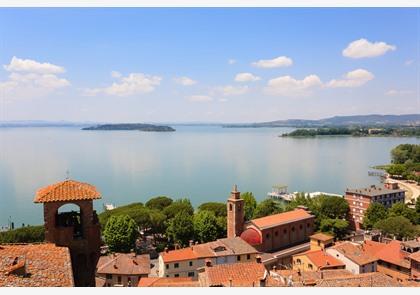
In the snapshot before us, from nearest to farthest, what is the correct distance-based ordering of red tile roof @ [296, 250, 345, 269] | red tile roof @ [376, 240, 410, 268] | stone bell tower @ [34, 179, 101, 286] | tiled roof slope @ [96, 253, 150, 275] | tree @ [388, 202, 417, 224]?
stone bell tower @ [34, 179, 101, 286]
red tile roof @ [296, 250, 345, 269]
tiled roof slope @ [96, 253, 150, 275]
red tile roof @ [376, 240, 410, 268]
tree @ [388, 202, 417, 224]

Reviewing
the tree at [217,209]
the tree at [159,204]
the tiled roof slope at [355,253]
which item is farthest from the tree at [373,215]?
the tree at [159,204]

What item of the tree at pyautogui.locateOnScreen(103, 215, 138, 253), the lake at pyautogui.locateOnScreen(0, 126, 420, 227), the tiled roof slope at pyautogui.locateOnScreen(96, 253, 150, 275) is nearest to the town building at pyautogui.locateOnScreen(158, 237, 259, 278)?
the tiled roof slope at pyautogui.locateOnScreen(96, 253, 150, 275)

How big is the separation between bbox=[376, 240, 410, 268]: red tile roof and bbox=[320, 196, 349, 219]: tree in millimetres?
12108

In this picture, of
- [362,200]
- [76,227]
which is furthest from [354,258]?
[362,200]

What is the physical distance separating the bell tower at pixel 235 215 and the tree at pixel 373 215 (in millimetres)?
10584

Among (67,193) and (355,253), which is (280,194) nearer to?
(355,253)

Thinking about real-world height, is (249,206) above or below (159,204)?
below

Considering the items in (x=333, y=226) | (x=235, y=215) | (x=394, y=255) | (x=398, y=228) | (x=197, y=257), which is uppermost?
(x=235, y=215)

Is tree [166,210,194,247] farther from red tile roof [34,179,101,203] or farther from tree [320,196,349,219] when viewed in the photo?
red tile roof [34,179,101,203]

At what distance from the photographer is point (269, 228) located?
20.3 metres

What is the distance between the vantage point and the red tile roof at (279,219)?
20577 millimetres

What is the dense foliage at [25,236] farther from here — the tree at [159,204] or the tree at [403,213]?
the tree at [403,213]

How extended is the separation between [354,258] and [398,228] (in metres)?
9.05

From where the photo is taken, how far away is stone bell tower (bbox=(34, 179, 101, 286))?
682 cm
